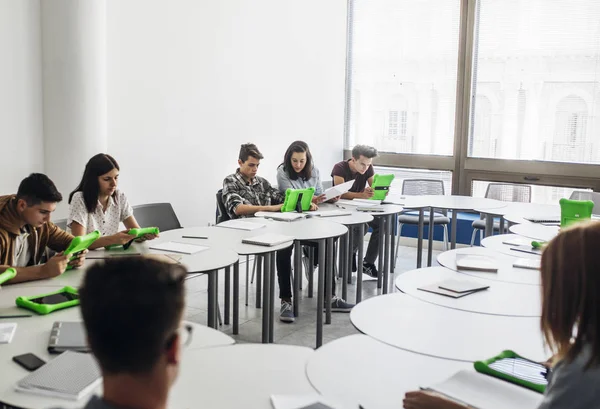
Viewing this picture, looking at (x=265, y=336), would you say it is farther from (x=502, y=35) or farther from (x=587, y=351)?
(x=502, y=35)

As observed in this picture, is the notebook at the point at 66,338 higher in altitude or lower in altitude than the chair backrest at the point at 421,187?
lower

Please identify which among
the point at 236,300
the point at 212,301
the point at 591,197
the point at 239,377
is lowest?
the point at 236,300

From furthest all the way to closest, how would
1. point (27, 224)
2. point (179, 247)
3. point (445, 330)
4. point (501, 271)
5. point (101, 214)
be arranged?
point (101, 214), point (179, 247), point (501, 271), point (27, 224), point (445, 330)

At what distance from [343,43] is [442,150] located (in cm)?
193

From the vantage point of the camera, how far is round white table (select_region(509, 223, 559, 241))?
4.08 m

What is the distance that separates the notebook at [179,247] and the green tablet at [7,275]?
0.91 metres

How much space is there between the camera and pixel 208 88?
5.87m

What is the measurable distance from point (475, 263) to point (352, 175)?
281 cm

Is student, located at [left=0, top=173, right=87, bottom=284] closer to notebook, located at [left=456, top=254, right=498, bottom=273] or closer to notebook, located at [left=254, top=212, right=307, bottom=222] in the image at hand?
notebook, located at [left=254, top=212, right=307, bottom=222]

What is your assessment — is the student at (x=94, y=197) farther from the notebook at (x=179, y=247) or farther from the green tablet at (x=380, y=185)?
the green tablet at (x=380, y=185)

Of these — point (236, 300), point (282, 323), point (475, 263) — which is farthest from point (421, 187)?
point (475, 263)

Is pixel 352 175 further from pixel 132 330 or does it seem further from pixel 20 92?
pixel 132 330

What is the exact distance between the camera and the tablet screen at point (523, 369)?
1754 millimetres

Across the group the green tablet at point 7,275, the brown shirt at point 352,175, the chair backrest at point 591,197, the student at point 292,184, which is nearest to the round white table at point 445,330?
the green tablet at point 7,275
